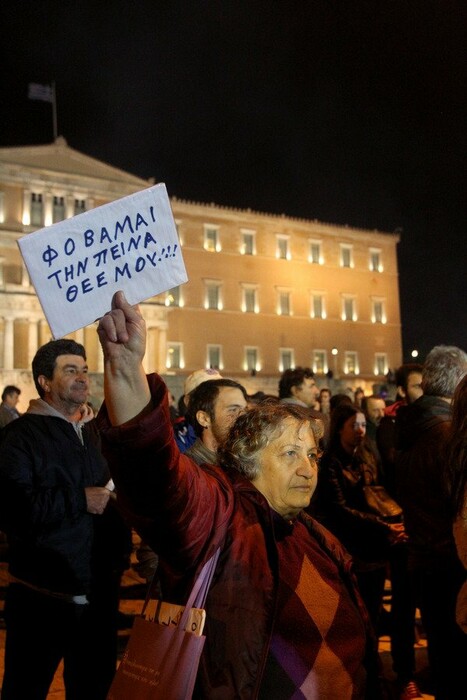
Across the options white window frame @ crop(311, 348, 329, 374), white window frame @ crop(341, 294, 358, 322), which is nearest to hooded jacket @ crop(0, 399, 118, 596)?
white window frame @ crop(311, 348, 329, 374)

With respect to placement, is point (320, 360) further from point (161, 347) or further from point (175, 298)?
point (161, 347)

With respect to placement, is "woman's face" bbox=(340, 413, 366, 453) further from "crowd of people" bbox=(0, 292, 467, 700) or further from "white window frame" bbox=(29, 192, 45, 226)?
"white window frame" bbox=(29, 192, 45, 226)

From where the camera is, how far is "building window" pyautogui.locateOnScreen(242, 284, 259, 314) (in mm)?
45719

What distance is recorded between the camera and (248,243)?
46.4 metres

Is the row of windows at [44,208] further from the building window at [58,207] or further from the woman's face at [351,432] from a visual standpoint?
the woman's face at [351,432]

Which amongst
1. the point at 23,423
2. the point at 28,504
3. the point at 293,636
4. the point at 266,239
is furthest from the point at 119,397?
the point at 266,239

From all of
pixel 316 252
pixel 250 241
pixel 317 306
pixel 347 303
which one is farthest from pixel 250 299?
pixel 347 303

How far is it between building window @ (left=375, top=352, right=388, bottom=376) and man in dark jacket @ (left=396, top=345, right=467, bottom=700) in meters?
46.2

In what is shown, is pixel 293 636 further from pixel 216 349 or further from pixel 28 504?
pixel 216 349

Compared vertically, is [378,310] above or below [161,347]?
above

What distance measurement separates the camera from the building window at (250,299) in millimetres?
45719

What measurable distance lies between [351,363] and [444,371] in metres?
45.7

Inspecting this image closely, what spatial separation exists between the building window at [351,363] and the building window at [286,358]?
179 inches

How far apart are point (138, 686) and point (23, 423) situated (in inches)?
67.9
